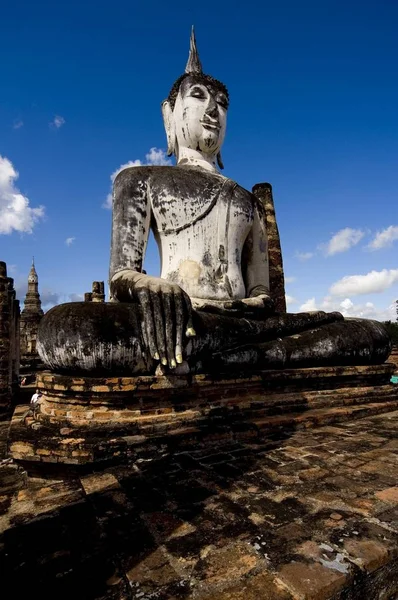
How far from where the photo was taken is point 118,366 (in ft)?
9.93

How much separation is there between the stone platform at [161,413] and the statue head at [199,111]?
120 inches

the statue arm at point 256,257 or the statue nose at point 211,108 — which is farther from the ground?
the statue nose at point 211,108

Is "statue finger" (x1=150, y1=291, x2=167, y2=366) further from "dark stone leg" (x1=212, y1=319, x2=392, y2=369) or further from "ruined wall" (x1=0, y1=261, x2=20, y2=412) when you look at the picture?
"ruined wall" (x1=0, y1=261, x2=20, y2=412)

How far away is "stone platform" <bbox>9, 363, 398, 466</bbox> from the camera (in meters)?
Result: 2.56

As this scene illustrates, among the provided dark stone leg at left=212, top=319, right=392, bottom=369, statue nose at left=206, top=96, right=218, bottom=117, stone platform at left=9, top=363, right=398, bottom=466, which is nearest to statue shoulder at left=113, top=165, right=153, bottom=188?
statue nose at left=206, top=96, right=218, bottom=117

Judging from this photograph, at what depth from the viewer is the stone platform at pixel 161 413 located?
2557mm

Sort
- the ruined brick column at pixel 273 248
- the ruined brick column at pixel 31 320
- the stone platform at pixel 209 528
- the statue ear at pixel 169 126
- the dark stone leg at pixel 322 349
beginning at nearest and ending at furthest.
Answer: the stone platform at pixel 209 528, the dark stone leg at pixel 322 349, the statue ear at pixel 169 126, the ruined brick column at pixel 273 248, the ruined brick column at pixel 31 320

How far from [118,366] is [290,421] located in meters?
1.55

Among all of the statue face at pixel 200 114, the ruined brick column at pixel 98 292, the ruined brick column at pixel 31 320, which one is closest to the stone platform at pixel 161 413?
the statue face at pixel 200 114

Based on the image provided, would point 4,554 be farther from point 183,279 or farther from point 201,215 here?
point 201,215

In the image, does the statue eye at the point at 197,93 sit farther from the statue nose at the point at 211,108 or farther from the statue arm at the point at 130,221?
the statue arm at the point at 130,221

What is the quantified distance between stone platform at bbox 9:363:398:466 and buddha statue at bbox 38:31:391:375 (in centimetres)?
17

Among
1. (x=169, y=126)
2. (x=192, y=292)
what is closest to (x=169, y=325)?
(x=192, y=292)

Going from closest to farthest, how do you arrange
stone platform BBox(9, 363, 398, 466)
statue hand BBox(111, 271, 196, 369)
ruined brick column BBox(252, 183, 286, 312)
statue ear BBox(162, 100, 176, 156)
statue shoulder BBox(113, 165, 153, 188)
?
1. stone platform BBox(9, 363, 398, 466)
2. statue hand BBox(111, 271, 196, 369)
3. statue shoulder BBox(113, 165, 153, 188)
4. statue ear BBox(162, 100, 176, 156)
5. ruined brick column BBox(252, 183, 286, 312)
